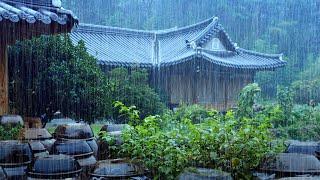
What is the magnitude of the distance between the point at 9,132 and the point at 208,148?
2357 millimetres

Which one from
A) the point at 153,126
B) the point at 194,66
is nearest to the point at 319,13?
the point at 194,66

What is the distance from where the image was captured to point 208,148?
3.67 m

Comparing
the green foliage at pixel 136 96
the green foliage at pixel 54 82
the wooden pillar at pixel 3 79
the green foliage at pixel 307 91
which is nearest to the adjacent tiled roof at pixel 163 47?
the green foliage at pixel 307 91

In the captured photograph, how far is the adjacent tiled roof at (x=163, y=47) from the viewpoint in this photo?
53.9 ft

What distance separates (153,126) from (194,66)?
12929mm

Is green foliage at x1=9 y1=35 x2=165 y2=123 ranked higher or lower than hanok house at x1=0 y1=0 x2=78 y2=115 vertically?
lower

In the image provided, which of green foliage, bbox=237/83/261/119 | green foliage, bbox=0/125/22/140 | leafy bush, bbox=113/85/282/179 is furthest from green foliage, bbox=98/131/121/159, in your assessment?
green foliage, bbox=237/83/261/119

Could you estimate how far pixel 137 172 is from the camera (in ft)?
12.3

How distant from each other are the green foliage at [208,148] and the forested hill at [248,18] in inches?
1021

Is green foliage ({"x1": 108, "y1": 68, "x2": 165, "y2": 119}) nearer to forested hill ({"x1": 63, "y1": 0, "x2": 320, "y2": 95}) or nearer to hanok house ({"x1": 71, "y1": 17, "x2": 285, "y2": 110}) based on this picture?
hanok house ({"x1": 71, "y1": 17, "x2": 285, "y2": 110})

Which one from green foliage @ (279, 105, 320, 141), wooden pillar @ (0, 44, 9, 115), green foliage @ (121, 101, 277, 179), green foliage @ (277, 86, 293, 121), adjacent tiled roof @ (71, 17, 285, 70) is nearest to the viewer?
green foliage @ (121, 101, 277, 179)

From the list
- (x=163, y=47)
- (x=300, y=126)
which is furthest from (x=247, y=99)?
(x=163, y=47)

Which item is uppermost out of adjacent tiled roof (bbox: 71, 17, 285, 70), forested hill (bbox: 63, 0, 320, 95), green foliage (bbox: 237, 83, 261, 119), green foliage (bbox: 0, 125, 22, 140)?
forested hill (bbox: 63, 0, 320, 95)

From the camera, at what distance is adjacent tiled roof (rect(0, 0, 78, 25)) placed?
4.40 meters
